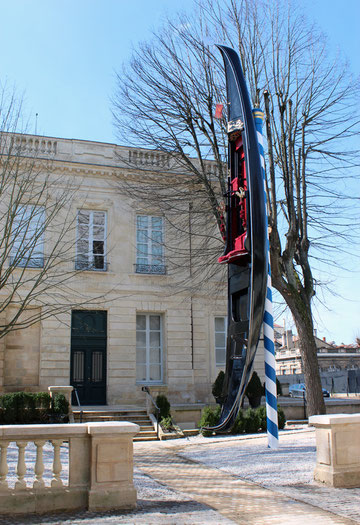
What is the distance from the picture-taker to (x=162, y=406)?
1530 cm

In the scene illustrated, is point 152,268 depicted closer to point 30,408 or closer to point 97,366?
point 97,366

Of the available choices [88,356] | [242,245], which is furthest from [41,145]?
[242,245]

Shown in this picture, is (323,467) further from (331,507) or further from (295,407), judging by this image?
(295,407)

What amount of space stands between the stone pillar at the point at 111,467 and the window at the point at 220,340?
1329 centimetres

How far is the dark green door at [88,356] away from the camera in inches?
704

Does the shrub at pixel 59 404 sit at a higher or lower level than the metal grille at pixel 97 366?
lower

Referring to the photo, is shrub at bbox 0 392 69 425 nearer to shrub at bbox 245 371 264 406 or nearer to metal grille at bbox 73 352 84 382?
metal grille at bbox 73 352 84 382

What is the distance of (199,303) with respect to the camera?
64.7 ft

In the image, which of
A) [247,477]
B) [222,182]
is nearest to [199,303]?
[222,182]

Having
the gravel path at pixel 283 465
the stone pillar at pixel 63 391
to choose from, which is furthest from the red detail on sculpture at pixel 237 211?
the stone pillar at pixel 63 391

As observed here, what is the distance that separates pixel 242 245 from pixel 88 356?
14041 millimetres

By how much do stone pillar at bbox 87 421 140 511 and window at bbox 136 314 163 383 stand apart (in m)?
12.3

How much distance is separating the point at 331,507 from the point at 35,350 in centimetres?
1317

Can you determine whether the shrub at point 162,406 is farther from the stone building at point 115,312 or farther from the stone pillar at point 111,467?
the stone pillar at point 111,467
